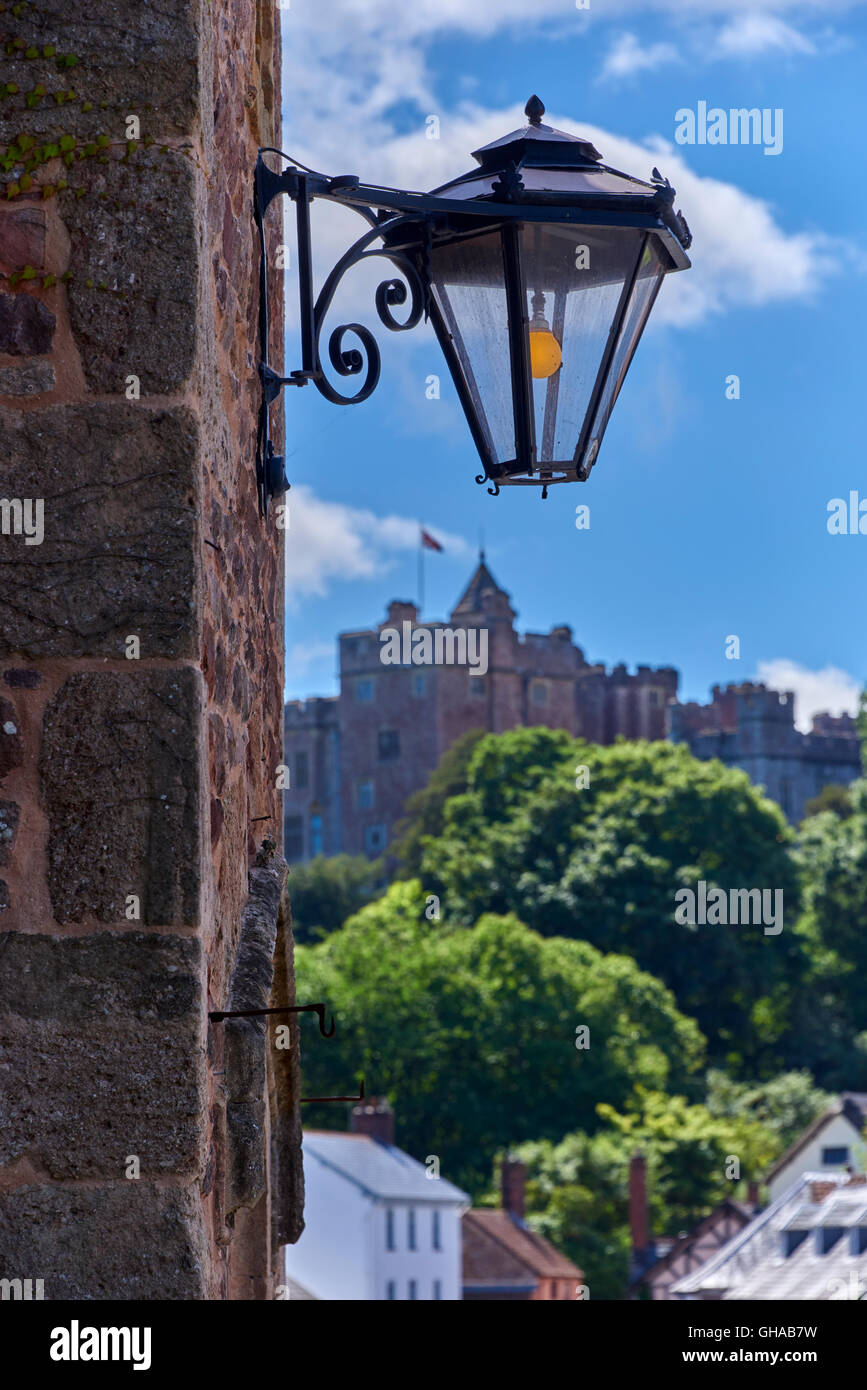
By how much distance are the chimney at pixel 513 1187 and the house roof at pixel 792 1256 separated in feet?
18.2

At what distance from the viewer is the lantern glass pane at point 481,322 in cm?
469

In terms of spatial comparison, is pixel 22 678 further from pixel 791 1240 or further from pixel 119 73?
pixel 791 1240

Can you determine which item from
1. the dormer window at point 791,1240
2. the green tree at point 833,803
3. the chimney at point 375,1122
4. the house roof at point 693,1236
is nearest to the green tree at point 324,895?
the green tree at point 833,803

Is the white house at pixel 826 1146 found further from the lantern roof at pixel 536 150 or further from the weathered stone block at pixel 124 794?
the weathered stone block at pixel 124 794

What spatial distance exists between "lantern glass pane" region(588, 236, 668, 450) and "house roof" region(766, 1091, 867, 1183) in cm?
5250

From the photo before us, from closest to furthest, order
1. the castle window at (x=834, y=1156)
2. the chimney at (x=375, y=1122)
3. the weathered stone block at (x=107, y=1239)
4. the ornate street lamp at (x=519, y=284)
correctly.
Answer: the weathered stone block at (x=107, y=1239)
the ornate street lamp at (x=519, y=284)
the chimney at (x=375, y=1122)
the castle window at (x=834, y=1156)

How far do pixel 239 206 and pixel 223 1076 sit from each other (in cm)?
177

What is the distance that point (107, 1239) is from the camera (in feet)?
11.9

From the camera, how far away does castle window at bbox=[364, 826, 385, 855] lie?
83.9 meters

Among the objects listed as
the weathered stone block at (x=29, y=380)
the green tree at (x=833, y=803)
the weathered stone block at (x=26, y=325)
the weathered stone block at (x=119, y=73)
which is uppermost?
the green tree at (x=833, y=803)

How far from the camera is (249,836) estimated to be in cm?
474

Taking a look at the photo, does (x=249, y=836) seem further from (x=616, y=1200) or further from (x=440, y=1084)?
(x=440, y=1084)

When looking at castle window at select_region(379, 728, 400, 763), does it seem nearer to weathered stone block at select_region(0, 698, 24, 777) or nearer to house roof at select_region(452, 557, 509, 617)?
house roof at select_region(452, 557, 509, 617)
